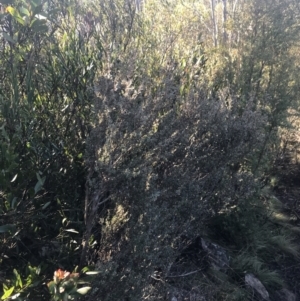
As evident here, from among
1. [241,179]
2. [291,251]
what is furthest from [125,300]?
[291,251]

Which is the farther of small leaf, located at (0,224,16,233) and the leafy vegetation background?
the leafy vegetation background

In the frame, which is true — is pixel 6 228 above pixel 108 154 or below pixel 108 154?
below

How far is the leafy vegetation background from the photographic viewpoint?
2619mm

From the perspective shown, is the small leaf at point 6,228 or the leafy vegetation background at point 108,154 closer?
the small leaf at point 6,228

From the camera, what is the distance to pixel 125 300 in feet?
8.87

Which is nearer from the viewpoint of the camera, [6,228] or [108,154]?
[6,228]

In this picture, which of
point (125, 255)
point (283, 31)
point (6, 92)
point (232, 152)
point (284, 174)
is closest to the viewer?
point (125, 255)

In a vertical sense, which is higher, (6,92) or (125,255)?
(6,92)

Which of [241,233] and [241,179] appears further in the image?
[241,233]

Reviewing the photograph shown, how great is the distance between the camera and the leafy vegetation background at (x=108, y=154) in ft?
8.59

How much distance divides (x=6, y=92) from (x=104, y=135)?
985 mm

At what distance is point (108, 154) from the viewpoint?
2539 mm

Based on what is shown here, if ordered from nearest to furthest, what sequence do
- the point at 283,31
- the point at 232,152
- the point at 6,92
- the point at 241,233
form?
1. the point at 6,92
2. the point at 232,152
3. the point at 241,233
4. the point at 283,31

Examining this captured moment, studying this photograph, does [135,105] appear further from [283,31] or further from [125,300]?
[283,31]
